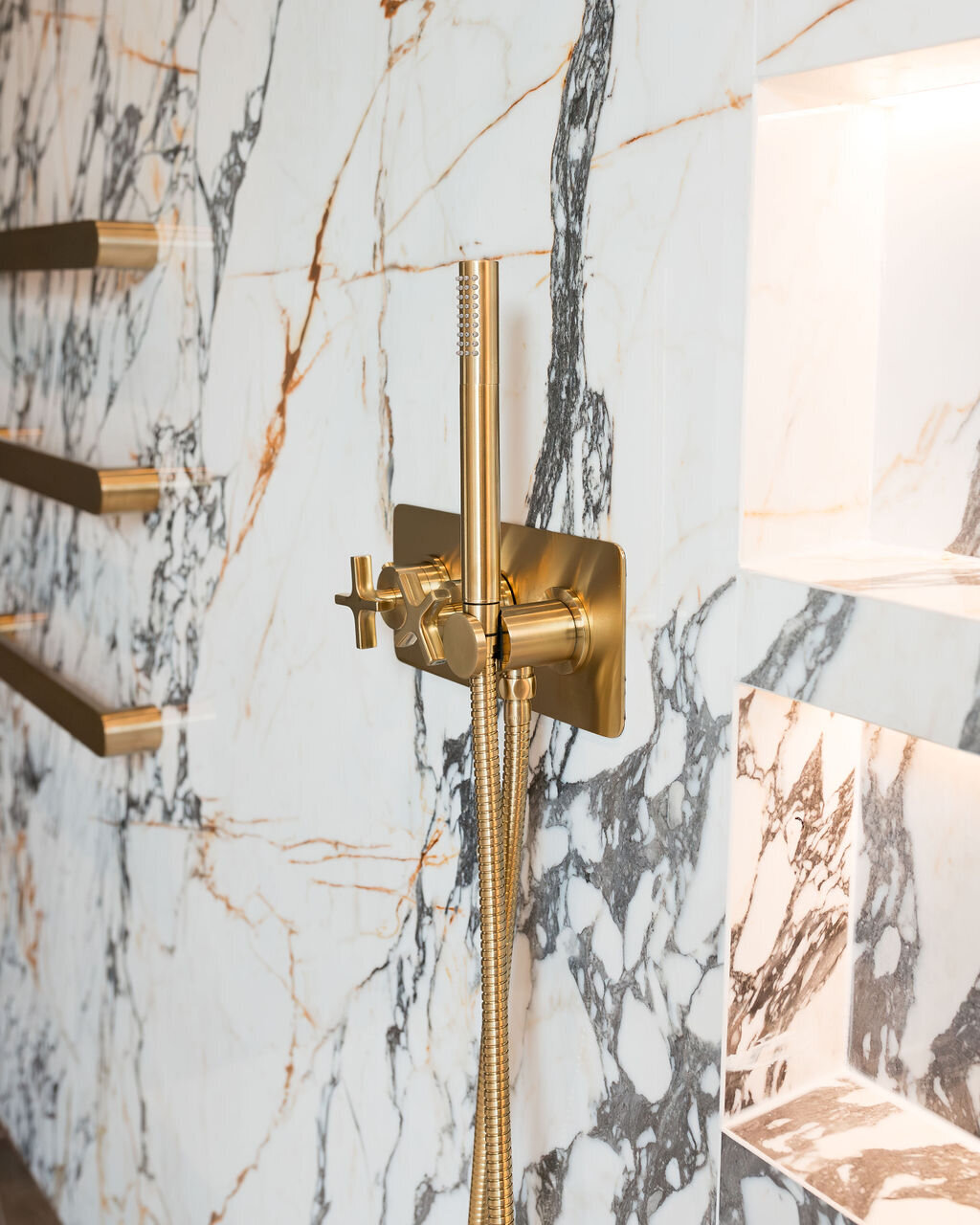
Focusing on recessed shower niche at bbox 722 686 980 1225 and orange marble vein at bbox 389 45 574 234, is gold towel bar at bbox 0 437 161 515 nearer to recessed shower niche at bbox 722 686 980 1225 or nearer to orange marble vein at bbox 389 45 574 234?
orange marble vein at bbox 389 45 574 234

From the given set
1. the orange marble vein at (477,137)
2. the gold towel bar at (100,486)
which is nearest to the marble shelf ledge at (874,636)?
the orange marble vein at (477,137)

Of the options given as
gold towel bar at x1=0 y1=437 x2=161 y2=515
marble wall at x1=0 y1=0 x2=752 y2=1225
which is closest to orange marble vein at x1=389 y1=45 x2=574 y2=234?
marble wall at x1=0 y1=0 x2=752 y2=1225

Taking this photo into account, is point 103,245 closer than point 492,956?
No

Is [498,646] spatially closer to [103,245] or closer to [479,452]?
[479,452]

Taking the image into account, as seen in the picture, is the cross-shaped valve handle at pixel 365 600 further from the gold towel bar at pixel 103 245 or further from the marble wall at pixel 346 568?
the gold towel bar at pixel 103 245

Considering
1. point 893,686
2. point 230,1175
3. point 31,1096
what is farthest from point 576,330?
point 31,1096

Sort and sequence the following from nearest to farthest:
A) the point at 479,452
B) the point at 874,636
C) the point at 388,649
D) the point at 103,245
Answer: the point at 874,636
the point at 479,452
the point at 388,649
the point at 103,245

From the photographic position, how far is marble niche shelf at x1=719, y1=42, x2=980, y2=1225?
0.52 metres

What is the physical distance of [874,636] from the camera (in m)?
0.49

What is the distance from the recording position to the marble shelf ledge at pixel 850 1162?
1.75 feet

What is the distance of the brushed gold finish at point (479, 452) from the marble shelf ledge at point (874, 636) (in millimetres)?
125

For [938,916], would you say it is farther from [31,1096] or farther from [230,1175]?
[31,1096]

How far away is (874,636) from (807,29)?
0.24 metres

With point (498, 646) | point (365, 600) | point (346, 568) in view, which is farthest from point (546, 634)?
point (346, 568)
